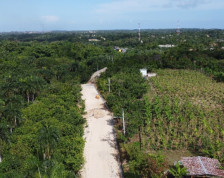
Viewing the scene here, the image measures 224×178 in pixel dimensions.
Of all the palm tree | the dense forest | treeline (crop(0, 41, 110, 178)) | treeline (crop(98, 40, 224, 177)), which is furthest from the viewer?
treeline (crop(98, 40, 224, 177))

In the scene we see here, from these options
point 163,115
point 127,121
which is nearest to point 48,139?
point 127,121

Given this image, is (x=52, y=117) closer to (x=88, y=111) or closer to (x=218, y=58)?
(x=88, y=111)

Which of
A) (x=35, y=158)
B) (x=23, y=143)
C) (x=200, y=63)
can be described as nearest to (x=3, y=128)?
(x=23, y=143)

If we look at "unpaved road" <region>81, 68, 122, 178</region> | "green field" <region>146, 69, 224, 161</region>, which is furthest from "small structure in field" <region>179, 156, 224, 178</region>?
"unpaved road" <region>81, 68, 122, 178</region>

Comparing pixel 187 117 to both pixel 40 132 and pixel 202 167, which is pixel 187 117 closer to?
pixel 202 167

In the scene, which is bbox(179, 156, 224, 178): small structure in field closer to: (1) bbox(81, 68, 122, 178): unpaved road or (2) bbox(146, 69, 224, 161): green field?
(2) bbox(146, 69, 224, 161): green field

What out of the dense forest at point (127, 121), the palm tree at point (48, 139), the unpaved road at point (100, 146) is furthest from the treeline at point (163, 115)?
the palm tree at point (48, 139)

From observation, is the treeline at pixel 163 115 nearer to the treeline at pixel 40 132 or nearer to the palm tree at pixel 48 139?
the treeline at pixel 40 132
